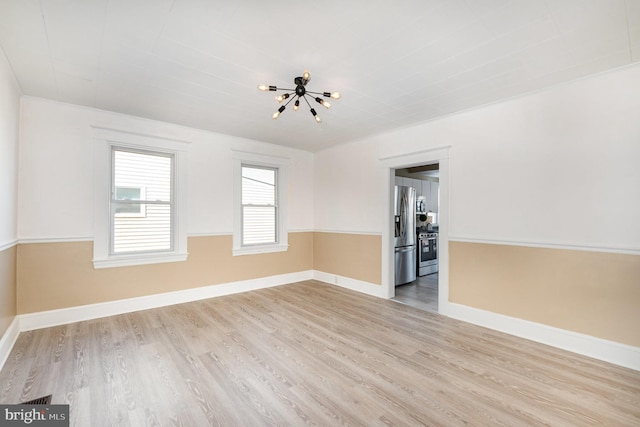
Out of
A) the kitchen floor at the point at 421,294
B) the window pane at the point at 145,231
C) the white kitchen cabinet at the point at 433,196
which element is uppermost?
the white kitchen cabinet at the point at 433,196

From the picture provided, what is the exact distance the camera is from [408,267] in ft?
18.2

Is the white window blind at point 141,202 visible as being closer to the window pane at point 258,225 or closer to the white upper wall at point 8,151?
the white upper wall at point 8,151

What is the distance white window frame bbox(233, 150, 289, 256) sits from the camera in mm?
4949

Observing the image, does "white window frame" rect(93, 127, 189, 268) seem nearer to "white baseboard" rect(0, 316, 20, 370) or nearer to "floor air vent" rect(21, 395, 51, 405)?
"white baseboard" rect(0, 316, 20, 370)

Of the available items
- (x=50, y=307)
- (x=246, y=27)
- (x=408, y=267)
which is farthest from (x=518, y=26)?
(x=50, y=307)

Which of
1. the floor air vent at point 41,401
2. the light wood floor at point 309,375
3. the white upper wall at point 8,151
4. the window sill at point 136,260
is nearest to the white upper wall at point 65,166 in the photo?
the white upper wall at point 8,151

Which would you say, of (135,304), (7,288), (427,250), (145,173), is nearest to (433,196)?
(427,250)

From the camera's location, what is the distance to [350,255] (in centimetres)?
524

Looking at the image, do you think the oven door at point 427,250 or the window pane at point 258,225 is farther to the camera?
the oven door at point 427,250

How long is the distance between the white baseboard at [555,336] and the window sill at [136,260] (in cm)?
395

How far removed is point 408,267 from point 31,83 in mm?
5868

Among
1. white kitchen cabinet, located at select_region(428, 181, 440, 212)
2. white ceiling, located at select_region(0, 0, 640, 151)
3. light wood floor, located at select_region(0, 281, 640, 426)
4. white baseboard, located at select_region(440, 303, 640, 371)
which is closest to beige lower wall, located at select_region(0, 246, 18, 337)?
light wood floor, located at select_region(0, 281, 640, 426)

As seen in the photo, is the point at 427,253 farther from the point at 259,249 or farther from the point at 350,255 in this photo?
the point at 259,249

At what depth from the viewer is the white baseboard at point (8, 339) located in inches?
100
